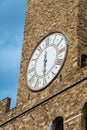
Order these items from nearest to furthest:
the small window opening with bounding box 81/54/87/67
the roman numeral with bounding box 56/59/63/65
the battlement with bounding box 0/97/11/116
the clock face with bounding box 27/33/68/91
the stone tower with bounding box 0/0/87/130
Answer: the stone tower with bounding box 0/0/87/130 < the small window opening with bounding box 81/54/87/67 < the roman numeral with bounding box 56/59/63/65 < the clock face with bounding box 27/33/68/91 < the battlement with bounding box 0/97/11/116

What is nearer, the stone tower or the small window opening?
the stone tower

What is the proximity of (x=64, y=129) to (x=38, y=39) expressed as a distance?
17.5 feet

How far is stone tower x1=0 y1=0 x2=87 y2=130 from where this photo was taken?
59.7 ft

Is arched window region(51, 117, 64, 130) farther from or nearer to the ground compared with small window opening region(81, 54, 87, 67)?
nearer to the ground

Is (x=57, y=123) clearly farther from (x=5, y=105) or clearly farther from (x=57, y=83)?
(x=5, y=105)

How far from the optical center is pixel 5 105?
21547mm

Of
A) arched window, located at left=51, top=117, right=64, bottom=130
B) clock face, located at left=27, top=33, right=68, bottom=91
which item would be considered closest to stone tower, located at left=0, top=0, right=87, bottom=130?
arched window, located at left=51, top=117, right=64, bottom=130

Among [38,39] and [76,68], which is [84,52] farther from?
[38,39]

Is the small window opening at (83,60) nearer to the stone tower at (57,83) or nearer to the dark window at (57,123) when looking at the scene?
the stone tower at (57,83)

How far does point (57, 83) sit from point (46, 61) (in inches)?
64.8

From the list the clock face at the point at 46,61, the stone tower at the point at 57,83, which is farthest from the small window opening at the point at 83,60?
the clock face at the point at 46,61

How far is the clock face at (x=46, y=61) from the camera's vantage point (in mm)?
20062

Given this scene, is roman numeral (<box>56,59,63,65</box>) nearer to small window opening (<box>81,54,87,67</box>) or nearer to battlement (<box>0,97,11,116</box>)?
small window opening (<box>81,54,87,67</box>)

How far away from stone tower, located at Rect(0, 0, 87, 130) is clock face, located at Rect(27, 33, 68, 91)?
0.67 ft
